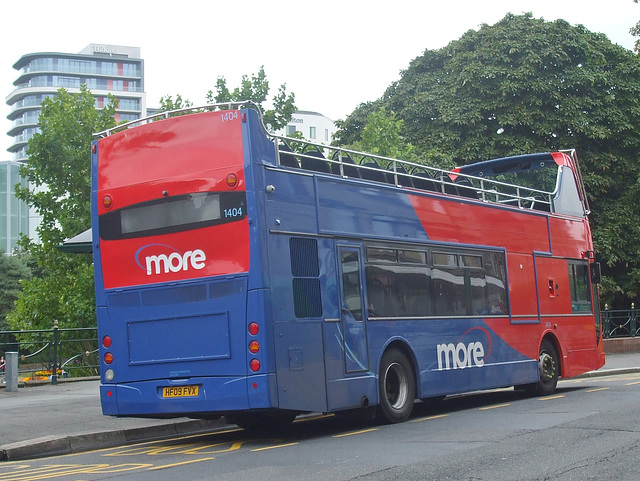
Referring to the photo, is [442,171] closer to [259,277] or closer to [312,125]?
[259,277]

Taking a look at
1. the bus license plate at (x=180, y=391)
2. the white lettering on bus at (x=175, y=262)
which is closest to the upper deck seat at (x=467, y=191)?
the white lettering on bus at (x=175, y=262)

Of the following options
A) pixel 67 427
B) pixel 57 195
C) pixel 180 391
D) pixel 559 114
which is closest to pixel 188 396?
pixel 180 391

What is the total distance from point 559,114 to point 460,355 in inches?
984

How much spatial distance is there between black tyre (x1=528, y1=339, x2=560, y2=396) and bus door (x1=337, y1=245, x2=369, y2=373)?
592 cm

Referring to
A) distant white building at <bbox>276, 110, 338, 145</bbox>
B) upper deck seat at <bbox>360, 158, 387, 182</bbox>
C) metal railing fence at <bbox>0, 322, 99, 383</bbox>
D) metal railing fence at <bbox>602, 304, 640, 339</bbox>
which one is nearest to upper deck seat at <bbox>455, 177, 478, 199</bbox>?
upper deck seat at <bbox>360, 158, 387, 182</bbox>

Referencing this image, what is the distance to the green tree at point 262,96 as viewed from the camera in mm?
37094

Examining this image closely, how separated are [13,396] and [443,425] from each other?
9610 millimetres

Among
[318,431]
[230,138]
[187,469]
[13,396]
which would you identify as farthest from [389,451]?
[13,396]

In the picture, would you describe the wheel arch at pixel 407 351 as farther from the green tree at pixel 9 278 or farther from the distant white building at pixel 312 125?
the distant white building at pixel 312 125

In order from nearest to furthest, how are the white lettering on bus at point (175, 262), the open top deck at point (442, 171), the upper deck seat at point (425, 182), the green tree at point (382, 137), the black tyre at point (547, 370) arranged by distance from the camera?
the white lettering on bus at point (175, 262), the open top deck at point (442, 171), the upper deck seat at point (425, 182), the black tyre at point (547, 370), the green tree at point (382, 137)

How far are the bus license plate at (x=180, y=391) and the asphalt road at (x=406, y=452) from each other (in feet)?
2.17

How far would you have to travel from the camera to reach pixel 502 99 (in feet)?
123

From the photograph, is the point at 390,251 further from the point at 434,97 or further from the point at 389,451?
the point at 434,97

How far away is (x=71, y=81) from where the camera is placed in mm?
130625
